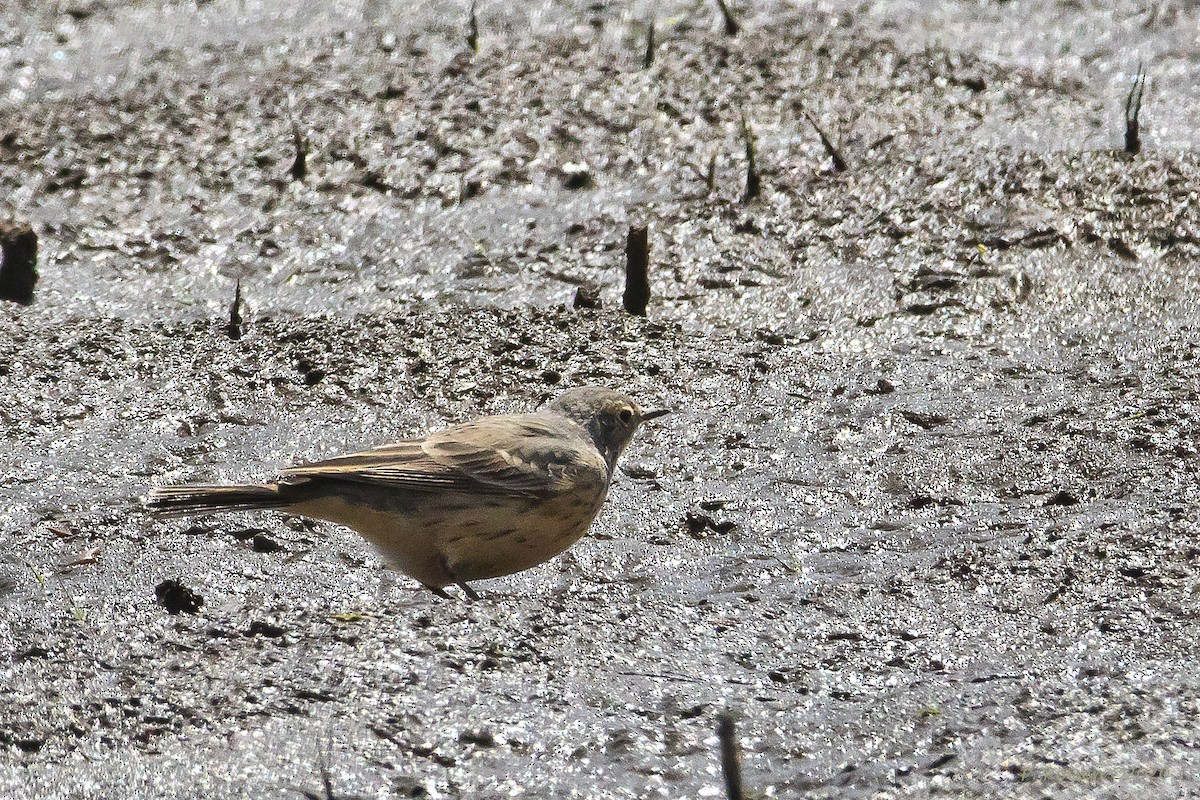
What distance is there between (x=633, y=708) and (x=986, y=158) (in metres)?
5.36

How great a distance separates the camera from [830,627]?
5.64m

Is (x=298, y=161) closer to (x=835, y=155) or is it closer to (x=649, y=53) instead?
(x=649, y=53)

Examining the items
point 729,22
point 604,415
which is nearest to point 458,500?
point 604,415

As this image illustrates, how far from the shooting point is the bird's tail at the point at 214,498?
18.2 feet

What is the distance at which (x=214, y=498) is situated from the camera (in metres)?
5.57

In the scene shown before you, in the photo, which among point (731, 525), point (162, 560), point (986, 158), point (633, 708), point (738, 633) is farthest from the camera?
point (986, 158)

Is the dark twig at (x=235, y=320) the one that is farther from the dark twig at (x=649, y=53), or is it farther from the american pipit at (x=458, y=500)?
the dark twig at (x=649, y=53)

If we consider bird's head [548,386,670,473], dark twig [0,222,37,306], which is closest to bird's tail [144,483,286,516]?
bird's head [548,386,670,473]

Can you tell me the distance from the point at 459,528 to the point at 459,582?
230 mm

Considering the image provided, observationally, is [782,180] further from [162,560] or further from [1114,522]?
[162,560]

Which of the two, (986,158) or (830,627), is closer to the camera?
(830,627)

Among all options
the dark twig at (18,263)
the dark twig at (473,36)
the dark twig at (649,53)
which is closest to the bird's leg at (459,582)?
the dark twig at (18,263)

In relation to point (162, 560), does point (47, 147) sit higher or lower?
higher

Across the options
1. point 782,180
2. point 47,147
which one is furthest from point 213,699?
point 47,147
